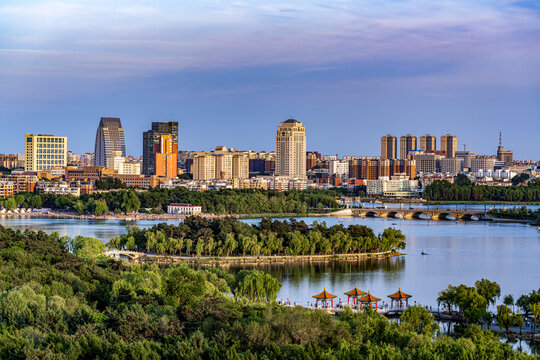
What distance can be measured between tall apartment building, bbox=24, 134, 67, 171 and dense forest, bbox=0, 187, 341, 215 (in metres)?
15.9

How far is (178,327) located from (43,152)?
5092 centimetres

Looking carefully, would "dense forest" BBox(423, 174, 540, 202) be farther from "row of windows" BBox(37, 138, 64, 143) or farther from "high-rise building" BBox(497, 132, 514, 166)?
"high-rise building" BBox(497, 132, 514, 166)

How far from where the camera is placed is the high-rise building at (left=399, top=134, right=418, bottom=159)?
95.9m

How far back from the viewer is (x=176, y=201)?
39.3m

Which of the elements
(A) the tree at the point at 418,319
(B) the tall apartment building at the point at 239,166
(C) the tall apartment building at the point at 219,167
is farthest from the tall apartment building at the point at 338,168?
(A) the tree at the point at 418,319

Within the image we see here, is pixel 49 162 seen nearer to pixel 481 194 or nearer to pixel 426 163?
pixel 481 194

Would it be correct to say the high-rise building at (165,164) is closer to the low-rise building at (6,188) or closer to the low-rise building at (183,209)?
the low-rise building at (6,188)

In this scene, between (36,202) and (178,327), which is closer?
(178,327)

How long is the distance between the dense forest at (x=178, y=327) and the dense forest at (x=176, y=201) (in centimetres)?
2505

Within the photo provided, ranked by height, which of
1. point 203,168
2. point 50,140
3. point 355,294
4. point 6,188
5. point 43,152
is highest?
point 50,140

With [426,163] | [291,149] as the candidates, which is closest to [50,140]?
[291,149]

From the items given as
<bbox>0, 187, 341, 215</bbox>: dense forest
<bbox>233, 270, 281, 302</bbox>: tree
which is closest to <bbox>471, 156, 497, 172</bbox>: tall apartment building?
<bbox>0, 187, 341, 215</bbox>: dense forest

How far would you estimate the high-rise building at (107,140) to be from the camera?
78.6 m

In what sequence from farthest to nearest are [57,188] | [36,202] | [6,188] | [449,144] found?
[449,144] < [6,188] < [57,188] < [36,202]
